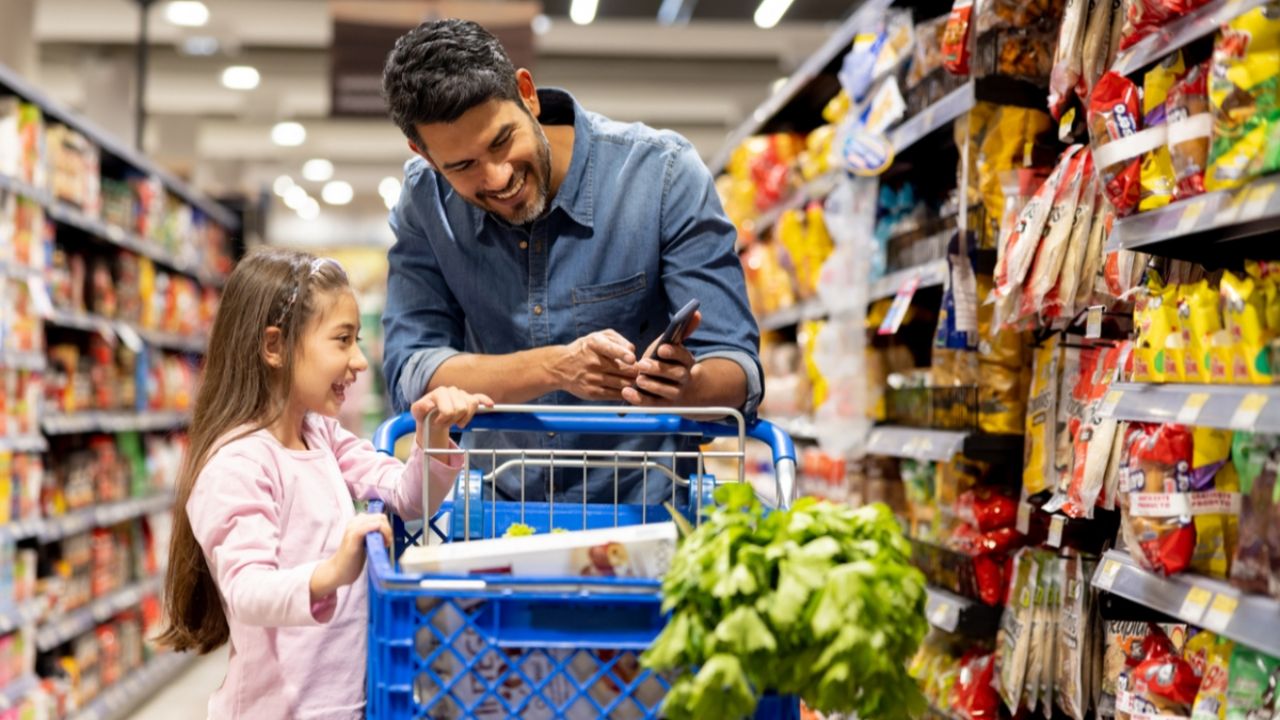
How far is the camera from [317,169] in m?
19.0

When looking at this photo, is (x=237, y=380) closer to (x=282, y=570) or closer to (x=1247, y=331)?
(x=282, y=570)

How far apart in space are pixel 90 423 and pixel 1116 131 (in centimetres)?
469

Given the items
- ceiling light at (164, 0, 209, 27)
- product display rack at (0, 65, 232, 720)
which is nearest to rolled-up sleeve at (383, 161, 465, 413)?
product display rack at (0, 65, 232, 720)

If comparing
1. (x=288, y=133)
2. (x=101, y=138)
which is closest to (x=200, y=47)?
(x=288, y=133)

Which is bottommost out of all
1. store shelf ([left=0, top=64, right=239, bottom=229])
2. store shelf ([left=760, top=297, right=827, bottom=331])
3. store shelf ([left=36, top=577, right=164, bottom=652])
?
store shelf ([left=36, top=577, right=164, bottom=652])

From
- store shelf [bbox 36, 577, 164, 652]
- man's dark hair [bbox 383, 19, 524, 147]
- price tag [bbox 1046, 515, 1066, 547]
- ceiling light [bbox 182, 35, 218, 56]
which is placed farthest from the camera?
ceiling light [bbox 182, 35, 218, 56]

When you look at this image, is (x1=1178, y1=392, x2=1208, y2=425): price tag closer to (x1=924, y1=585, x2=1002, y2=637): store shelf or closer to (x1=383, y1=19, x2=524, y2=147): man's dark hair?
(x1=383, y1=19, x2=524, y2=147): man's dark hair

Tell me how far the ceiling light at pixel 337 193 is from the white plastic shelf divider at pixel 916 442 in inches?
686

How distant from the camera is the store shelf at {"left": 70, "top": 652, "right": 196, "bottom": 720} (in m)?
5.76

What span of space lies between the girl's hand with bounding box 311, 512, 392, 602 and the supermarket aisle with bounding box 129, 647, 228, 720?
497 cm

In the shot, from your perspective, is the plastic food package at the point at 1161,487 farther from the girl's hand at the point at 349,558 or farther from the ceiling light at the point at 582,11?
the ceiling light at the point at 582,11

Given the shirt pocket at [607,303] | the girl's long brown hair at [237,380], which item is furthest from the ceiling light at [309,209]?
A: the girl's long brown hair at [237,380]

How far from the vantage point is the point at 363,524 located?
1.67 m

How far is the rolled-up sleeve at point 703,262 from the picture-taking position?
7.82 feet
